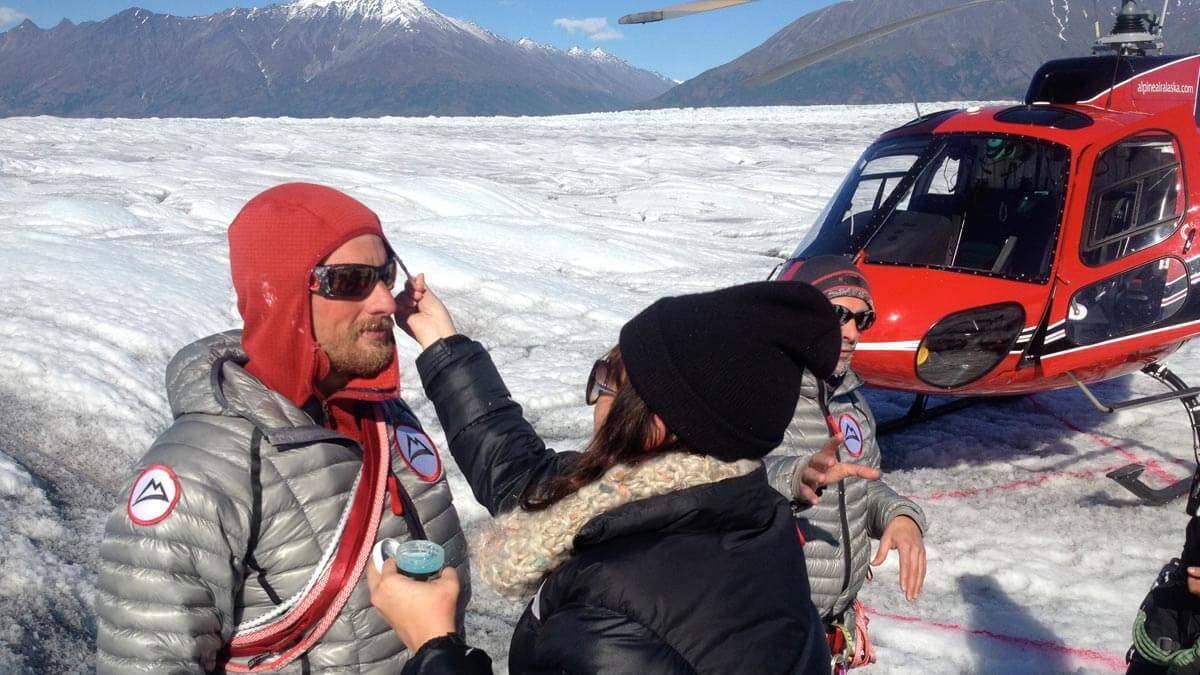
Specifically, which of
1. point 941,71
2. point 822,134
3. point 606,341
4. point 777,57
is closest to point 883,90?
point 941,71

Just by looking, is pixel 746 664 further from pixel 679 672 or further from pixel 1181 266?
pixel 1181 266

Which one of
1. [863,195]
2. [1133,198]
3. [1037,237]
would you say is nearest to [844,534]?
[1037,237]

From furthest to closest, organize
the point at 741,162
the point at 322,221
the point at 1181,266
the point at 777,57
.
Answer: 1. the point at 777,57
2. the point at 741,162
3. the point at 1181,266
4. the point at 322,221

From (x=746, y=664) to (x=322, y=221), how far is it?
1112 millimetres

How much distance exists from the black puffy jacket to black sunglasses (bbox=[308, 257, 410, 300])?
2.47ft

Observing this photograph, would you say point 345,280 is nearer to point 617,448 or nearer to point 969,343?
point 617,448

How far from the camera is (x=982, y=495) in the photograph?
514cm

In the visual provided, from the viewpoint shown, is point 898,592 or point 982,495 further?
point 982,495

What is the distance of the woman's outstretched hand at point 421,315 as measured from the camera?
2115 mm

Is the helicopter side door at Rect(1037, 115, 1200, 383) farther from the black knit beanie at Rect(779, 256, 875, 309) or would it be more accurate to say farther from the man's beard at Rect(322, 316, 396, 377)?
the man's beard at Rect(322, 316, 396, 377)

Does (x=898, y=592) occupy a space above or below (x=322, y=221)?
below

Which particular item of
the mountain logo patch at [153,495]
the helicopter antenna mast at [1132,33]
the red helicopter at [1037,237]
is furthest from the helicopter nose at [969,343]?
the mountain logo patch at [153,495]

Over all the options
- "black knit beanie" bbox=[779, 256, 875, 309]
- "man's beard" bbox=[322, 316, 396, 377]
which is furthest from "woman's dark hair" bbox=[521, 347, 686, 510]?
"black knit beanie" bbox=[779, 256, 875, 309]

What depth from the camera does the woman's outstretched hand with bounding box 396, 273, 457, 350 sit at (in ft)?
6.94
